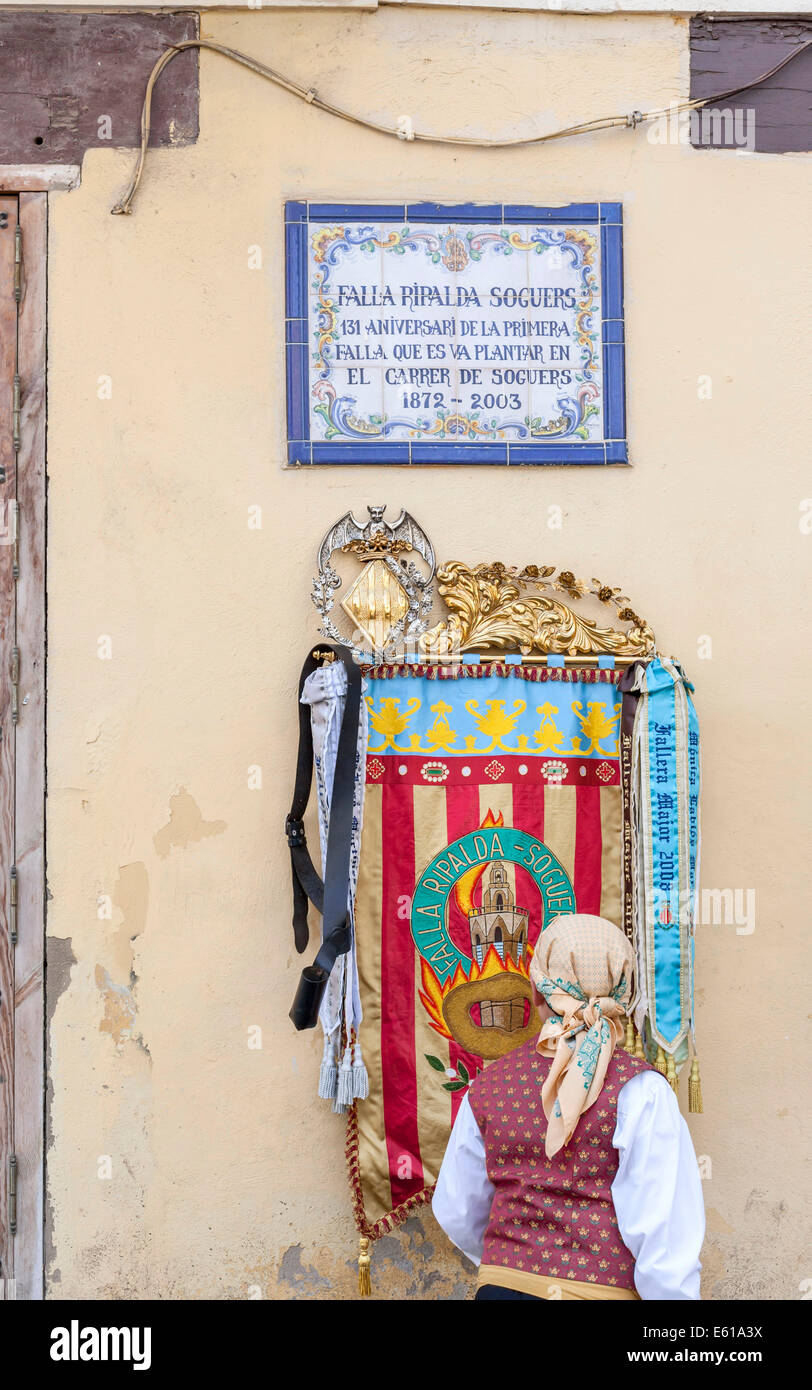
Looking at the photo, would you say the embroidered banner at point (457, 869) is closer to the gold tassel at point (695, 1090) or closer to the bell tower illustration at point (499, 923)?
the bell tower illustration at point (499, 923)

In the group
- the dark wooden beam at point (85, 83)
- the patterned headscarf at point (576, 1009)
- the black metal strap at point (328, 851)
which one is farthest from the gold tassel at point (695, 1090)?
the dark wooden beam at point (85, 83)

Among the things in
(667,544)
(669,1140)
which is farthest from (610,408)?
(669,1140)

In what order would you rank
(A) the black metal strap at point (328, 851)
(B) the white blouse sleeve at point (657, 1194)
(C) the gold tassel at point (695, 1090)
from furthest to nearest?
1. (C) the gold tassel at point (695, 1090)
2. (A) the black metal strap at point (328, 851)
3. (B) the white blouse sleeve at point (657, 1194)

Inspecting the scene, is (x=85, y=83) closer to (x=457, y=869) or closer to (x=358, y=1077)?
(x=457, y=869)

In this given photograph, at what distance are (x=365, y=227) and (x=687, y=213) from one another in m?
0.85

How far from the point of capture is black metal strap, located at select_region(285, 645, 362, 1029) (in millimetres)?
2984

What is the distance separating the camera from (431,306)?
347cm

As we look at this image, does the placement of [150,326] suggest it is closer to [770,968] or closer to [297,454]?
[297,454]

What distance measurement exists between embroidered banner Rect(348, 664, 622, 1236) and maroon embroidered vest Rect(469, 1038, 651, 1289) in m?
0.65

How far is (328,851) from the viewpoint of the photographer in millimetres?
3125

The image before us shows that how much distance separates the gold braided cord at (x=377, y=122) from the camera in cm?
344

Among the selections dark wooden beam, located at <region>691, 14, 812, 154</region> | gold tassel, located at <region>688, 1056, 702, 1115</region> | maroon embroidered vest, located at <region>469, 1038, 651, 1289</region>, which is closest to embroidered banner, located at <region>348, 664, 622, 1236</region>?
gold tassel, located at <region>688, 1056, 702, 1115</region>

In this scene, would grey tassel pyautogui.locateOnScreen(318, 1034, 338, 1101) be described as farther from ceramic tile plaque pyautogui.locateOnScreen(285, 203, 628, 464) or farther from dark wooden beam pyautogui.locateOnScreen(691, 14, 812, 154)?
dark wooden beam pyautogui.locateOnScreen(691, 14, 812, 154)

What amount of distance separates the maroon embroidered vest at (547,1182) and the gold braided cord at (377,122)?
7.56ft
